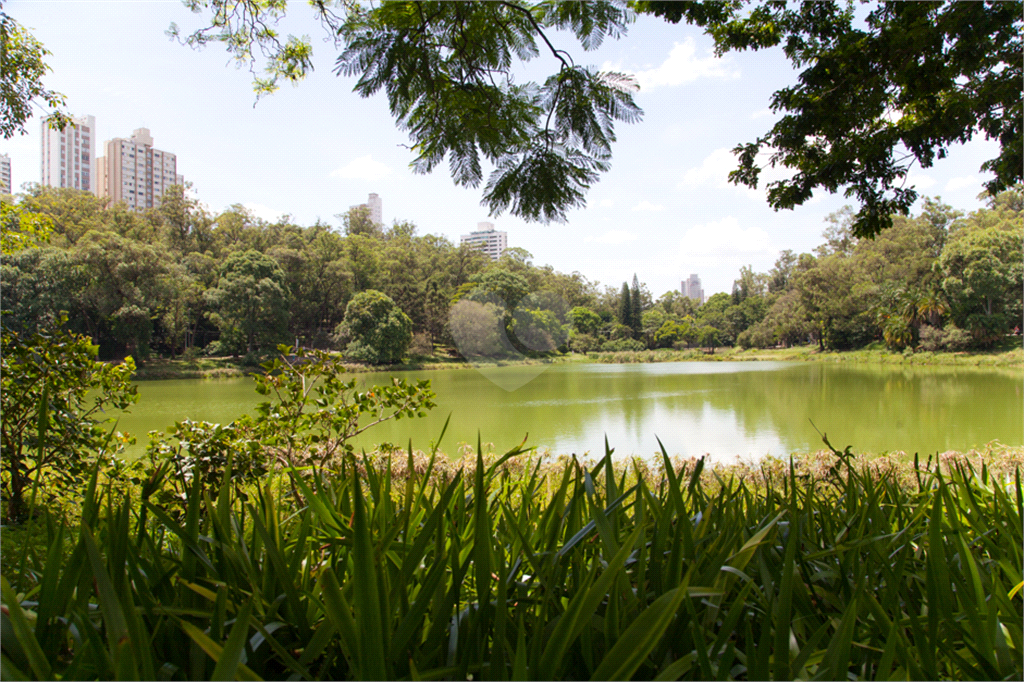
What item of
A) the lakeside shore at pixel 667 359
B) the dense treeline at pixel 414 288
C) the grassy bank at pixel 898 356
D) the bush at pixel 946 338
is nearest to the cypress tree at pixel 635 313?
the dense treeline at pixel 414 288

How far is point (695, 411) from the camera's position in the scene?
8102 millimetres

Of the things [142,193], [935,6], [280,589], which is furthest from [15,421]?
[935,6]

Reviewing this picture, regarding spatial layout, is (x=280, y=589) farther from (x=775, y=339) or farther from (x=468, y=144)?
(x=775, y=339)

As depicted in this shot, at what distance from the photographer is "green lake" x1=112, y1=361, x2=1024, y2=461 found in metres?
5.59

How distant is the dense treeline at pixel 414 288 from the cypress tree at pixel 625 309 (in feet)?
0.05

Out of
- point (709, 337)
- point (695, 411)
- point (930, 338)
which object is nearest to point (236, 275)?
point (709, 337)

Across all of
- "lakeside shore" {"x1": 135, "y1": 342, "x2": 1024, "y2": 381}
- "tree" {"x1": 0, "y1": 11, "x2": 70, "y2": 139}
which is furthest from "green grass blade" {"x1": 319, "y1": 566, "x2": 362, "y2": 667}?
"lakeside shore" {"x1": 135, "y1": 342, "x2": 1024, "y2": 381}

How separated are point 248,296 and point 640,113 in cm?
582

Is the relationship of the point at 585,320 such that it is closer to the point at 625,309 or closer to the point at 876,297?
the point at 625,309

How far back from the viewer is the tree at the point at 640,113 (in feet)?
6.82

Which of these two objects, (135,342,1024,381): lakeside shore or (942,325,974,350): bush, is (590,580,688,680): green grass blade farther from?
(942,325,974,350): bush

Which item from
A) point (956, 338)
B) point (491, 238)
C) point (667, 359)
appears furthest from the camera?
point (956, 338)

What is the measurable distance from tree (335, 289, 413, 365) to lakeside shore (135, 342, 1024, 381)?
0.27m

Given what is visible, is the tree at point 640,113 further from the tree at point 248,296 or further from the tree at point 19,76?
the tree at point 248,296
